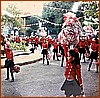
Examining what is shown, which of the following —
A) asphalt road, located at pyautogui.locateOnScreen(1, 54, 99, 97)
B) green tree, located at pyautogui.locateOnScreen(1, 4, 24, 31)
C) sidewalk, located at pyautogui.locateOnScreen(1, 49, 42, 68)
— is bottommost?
asphalt road, located at pyautogui.locateOnScreen(1, 54, 99, 97)

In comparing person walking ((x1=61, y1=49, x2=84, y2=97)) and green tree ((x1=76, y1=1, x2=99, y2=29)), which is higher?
green tree ((x1=76, y1=1, x2=99, y2=29))

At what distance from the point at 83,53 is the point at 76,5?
0.38m

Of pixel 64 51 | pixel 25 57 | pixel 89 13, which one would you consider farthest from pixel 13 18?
pixel 89 13

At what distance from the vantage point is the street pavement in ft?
7.53

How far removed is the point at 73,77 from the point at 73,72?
4 cm

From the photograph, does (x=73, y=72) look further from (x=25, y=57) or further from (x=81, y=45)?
(x=25, y=57)

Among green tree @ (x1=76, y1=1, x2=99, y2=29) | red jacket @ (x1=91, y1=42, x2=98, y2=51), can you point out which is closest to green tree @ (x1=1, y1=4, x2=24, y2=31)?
green tree @ (x1=76, y1=1, x2=99, y2=29)

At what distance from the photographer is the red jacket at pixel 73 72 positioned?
2.29m

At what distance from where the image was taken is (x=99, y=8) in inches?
90.2

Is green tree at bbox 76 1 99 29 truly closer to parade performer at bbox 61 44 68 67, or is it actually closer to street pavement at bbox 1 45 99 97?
parade performer at bbox 61 44 68 67

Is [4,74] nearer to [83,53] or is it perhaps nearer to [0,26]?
[0,26]

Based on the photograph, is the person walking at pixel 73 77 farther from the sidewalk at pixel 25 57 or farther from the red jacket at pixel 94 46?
the sidewalk at pixel 25 57

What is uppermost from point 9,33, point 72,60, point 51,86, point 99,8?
point 99,8

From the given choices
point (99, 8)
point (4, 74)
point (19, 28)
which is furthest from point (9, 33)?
point (99, 8)
